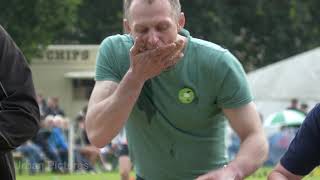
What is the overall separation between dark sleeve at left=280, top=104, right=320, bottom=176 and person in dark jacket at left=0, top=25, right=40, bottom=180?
1.21 metres

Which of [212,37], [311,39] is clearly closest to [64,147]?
[212,37]

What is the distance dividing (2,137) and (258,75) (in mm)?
27828

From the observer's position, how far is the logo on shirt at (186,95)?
4.23 meters

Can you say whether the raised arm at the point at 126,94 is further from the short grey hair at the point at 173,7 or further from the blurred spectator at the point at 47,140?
the blurred spectator at the point at 47,140

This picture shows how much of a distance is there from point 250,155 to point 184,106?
39 centimetres

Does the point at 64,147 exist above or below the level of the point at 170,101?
below

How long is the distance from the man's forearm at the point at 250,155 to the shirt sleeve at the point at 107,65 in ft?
2.11

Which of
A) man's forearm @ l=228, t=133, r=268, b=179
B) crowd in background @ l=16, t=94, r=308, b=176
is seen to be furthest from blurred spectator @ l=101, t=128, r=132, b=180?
man's forearm @ l=228, t=133, r=268, b=179

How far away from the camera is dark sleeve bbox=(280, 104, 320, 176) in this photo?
4281mm

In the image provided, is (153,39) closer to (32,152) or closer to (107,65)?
(107,65)

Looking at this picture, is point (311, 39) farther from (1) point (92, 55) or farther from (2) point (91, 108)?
(2) point (91, 108)

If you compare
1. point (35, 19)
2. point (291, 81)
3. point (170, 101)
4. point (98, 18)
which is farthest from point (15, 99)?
point (98, 18)

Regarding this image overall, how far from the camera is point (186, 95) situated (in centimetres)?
425

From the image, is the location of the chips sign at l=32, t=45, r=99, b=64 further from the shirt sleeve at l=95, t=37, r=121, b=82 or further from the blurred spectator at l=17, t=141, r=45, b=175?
the shirt sleeve at l=95, t=37, r=121, b=82
